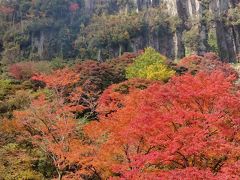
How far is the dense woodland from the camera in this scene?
1617cm

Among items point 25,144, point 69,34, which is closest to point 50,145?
point 25,144

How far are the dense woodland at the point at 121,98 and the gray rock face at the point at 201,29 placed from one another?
0.18 metres

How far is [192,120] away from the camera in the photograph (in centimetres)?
1656

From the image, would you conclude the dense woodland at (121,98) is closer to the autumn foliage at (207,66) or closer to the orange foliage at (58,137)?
the orange foliage at (58,137)

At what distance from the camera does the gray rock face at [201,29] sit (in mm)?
→ 67750

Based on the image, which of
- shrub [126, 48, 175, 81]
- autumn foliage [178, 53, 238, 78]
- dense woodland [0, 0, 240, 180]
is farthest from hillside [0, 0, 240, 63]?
shrub [126, 48, 175, 81]

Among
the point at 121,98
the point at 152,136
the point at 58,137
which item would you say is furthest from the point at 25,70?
the point at 152,136

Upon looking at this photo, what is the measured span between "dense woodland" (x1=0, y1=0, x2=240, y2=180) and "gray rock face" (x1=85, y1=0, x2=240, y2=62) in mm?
179

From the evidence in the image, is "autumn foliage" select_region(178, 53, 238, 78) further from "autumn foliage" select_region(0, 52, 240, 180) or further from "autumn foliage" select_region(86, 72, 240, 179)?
"autumn foliage" select_region(86, 72, 240, 179)

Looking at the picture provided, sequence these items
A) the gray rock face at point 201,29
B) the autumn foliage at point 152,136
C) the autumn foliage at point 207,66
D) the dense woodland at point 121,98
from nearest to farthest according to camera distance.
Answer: the autumn foliage at point 152,136
the dense woodland at point 121,98
the autumn foliage at point 207,66
the gray rock face at point 201,29

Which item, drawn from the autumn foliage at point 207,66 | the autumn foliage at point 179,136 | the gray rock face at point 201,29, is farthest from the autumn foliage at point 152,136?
the gray rock face at point 201,29

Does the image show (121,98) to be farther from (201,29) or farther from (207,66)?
(201,29)

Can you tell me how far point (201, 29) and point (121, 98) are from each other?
4170cm

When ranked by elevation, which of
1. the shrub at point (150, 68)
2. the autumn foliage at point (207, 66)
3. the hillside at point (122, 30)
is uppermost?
the hillside at point (122, 30)
